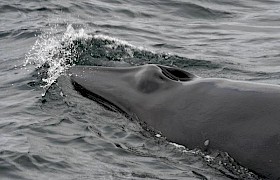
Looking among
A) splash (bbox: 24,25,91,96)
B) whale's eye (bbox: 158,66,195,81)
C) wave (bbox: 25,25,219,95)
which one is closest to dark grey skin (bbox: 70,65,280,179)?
whale's eye (bbox: 158,66,195,81)

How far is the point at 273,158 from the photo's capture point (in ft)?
25.0

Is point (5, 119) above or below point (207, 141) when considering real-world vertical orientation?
below

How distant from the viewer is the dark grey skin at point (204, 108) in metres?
7.84

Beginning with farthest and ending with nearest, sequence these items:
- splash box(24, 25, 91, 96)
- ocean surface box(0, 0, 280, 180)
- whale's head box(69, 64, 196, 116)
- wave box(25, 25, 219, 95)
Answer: wave box(25, 25, 219, 95), splash box(24, 25, 91, 96), whale's head box(69, 64, 196, 116), ocean surface box(0, 0, 280, 180)

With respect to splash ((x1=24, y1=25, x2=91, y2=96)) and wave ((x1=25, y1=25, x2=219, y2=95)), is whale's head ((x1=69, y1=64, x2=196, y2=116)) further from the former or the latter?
wave ((x1=25, y1=25, x2=219, y2=95))

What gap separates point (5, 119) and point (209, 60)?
21.4ft

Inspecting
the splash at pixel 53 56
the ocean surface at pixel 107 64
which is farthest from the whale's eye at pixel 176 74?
the splash at pixel 53 56

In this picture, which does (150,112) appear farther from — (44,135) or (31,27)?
(31,27)

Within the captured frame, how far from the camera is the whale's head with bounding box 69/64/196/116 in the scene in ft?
30.8

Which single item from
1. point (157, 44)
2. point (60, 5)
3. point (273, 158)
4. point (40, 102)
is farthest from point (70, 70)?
point (60, 5)

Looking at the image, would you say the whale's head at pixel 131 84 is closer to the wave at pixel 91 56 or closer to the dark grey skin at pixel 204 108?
the dark grey skin at pixel 204 108

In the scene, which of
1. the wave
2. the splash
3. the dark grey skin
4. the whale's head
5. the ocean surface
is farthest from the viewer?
the wave

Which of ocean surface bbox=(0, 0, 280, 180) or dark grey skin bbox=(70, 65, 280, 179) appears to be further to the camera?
ocean surface bbox=(0, 0, 280, 180)

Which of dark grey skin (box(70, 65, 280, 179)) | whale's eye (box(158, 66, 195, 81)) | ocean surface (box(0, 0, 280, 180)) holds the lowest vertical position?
ocean surface (box(0, 0, 280, 180))
